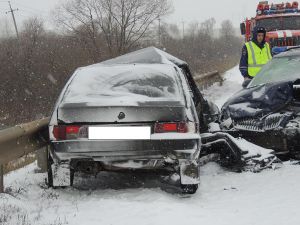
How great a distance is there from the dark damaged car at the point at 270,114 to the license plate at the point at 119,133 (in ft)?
6.51

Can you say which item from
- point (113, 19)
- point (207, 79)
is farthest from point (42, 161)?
point (113, 19)

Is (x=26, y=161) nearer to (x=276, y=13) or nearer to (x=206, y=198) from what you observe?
Result: (x=206, y=198)

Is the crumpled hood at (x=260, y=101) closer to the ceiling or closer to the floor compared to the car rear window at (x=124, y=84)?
closer to the floor

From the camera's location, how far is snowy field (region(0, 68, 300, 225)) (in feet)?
11.9

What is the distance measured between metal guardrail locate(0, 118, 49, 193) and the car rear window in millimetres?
606

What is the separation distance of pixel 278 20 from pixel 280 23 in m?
0.13

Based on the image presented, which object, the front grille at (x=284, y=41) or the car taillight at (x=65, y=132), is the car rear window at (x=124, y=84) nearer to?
the car taillight at (x=65, y=132)

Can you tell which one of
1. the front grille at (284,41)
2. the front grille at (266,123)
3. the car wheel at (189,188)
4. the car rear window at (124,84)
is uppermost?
the car rear window at (124,84)

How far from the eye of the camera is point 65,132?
4250 millimetres

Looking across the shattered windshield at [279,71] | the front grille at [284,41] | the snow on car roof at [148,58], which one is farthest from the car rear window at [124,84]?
the front grille at [284,41]

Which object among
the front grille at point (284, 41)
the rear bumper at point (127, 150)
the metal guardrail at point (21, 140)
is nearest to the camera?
the rear bumper at point (127, 150)

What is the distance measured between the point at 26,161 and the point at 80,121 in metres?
3.81

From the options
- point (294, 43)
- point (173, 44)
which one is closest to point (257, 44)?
point (294, 43)

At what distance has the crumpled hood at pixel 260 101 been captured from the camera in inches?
226
